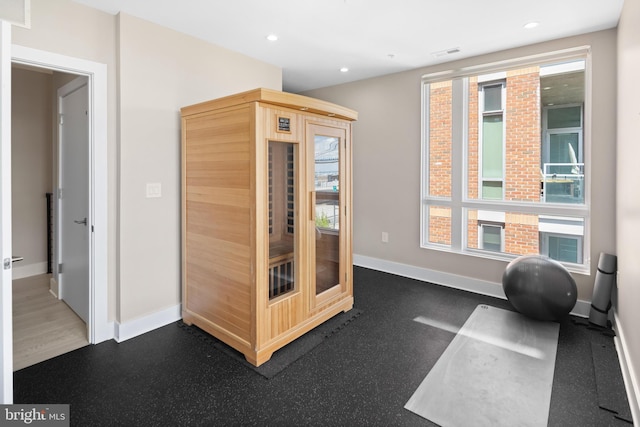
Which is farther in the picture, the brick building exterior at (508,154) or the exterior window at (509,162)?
the brick building exterior at (508,154)

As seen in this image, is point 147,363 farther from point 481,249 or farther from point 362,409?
point 481,249

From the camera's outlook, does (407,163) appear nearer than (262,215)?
No

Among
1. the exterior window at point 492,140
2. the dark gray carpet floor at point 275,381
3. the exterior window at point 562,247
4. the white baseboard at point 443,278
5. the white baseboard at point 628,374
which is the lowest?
the dark gray carpet floor at point 275,381

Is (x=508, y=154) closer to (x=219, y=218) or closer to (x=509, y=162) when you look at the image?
(x=509, y=162)

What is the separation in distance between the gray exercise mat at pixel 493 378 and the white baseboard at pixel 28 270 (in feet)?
16.2

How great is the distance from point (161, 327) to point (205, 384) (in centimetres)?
104

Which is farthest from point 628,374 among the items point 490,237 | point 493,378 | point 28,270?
point 28,270

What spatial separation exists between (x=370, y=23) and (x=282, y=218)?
74.9 inches

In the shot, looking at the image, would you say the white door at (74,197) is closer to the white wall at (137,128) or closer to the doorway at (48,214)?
the doorway at (48,214)

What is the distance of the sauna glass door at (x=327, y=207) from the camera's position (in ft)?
9.29

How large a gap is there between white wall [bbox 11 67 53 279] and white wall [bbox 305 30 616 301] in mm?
3827

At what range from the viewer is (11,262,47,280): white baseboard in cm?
424

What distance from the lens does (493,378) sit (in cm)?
225

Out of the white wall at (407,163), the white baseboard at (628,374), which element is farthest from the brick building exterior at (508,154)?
the white baseboard at (628,374)
